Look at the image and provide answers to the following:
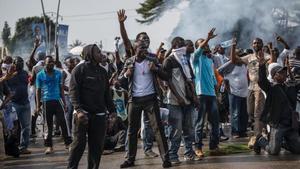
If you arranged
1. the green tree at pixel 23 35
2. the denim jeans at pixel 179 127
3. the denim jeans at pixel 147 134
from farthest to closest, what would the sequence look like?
the green tree at pixel 23 35
the denim jeans at pixel 147 134
the denim jeans at pixel 179 127

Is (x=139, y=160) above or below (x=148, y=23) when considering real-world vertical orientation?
below

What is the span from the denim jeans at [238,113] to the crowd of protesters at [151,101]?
2.84ft

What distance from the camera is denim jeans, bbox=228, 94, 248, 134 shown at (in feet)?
40.5

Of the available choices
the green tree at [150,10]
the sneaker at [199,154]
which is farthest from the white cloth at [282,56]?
the green tree at [150,10]

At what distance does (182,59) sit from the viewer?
898 cm

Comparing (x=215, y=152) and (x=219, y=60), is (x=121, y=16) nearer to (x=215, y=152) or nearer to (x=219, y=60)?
(x=215, y=152)

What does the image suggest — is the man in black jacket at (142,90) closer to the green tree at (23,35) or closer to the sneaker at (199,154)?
the sneaker at (199,154)

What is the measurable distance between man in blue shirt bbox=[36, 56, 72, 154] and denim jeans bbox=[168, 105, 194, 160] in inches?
118

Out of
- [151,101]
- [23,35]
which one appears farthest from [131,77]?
[23,35]

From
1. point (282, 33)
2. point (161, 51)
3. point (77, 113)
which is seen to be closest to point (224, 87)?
point (161, 51)

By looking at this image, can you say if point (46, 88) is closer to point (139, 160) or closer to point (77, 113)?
point (139, 160)

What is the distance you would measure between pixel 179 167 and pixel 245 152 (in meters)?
1.88

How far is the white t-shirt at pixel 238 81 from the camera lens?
484 inches

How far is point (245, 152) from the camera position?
32.7 ft
